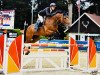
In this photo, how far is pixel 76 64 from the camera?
12195 mm

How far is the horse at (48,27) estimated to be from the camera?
49.4ft

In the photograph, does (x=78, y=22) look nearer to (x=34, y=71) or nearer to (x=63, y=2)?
(x=63, y=2)

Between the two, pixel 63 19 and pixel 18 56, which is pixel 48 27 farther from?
pixel 18 56

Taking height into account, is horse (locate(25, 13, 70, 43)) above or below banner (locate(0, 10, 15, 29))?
below

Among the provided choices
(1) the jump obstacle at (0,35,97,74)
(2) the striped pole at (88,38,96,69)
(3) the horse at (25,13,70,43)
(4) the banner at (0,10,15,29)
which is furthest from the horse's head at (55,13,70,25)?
(4) the banner at (0,10,15,29)

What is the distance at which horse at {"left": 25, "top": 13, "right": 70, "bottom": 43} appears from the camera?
1507 centimetres

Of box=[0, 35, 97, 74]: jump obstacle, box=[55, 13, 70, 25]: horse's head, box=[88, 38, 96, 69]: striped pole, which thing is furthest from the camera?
box=[55, 13, 70, 25]: horse's head

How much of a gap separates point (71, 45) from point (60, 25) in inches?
140

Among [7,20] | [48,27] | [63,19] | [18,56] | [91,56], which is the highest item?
[7,20]

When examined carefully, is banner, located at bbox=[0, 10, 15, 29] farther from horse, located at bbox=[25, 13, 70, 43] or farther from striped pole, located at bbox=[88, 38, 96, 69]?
striped pole, located at bbox=[88, 38, 96, 69]

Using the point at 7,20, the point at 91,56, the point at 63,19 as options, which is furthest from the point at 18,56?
the point at 7,20

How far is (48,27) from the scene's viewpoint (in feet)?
51.0

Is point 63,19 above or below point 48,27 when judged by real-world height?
above

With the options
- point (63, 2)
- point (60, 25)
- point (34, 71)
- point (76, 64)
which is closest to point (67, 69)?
point (76, 64)
